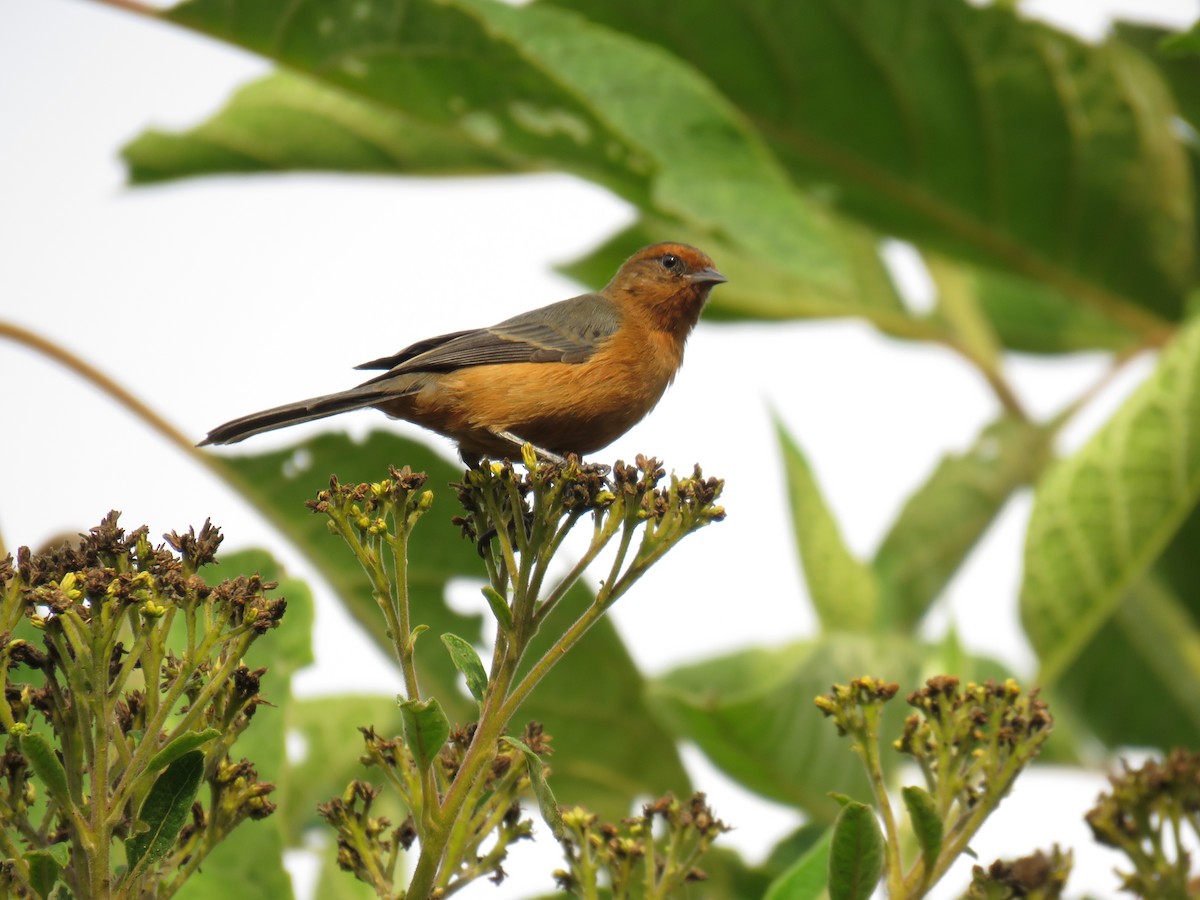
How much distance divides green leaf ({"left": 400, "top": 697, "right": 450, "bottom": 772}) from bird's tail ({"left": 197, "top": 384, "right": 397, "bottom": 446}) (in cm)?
173

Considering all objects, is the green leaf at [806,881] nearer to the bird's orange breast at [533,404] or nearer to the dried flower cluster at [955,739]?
the dried flower cluster at [955,739]

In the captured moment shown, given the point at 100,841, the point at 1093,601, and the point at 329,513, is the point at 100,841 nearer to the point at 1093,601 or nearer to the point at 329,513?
the point at 329,513

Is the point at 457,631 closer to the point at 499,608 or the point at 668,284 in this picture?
the point at 668,284

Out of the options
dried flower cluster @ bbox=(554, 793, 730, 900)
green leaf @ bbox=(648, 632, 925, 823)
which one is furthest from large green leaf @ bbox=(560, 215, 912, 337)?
dried flower cluster @ bbox=(554, 793, 730, 900)

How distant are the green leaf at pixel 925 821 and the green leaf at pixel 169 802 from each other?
1.42 metres

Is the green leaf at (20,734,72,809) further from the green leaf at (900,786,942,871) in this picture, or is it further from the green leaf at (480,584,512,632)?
the green leaf at (900,786,942,871)

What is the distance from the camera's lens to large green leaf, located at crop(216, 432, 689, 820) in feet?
18.3

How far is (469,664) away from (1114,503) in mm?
3322

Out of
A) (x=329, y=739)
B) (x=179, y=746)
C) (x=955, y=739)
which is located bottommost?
(x=179, y=746)

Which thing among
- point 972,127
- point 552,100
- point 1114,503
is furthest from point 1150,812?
point 972,127

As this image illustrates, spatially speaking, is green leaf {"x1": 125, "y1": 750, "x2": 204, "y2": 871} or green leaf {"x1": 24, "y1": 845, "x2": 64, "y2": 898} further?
green leaf {"x1": 125, "y1": 750, "x2": 204, "y2": 871}

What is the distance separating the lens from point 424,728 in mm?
2967

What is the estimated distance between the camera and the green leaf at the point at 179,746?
2.83 m

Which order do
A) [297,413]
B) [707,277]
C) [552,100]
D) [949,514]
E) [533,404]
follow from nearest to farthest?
[297,413]
[533,404]
[552,100]
[707,277]
[949,514]
